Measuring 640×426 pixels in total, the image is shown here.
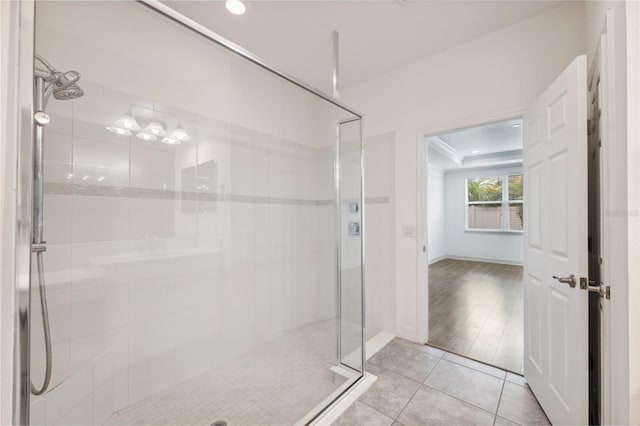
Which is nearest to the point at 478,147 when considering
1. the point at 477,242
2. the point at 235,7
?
the point at 477,242

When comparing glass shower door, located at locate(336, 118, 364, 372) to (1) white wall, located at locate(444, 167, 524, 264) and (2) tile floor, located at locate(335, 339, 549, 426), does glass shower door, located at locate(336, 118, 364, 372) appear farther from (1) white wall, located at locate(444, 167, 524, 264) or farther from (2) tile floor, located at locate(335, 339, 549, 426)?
(1) white wall, located at locate(444, 167, 524, 264)

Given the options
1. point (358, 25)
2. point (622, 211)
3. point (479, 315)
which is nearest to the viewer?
point (622, 211)

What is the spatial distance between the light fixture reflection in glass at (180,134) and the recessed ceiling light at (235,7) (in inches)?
38.4

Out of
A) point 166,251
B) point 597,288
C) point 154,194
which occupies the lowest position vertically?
point 597,288

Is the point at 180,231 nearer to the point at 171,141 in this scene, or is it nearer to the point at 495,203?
the point at 171,141

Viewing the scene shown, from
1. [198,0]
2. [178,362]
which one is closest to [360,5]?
[198,0]

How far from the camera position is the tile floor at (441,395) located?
1499 millimetres

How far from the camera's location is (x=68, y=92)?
1.17 meters

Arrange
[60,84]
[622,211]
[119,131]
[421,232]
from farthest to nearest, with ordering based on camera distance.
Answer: [421,232], [119,131], [60,84], [622,211]

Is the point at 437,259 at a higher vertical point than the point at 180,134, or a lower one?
lower

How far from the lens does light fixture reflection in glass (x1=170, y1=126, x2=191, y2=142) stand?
1.59 meters

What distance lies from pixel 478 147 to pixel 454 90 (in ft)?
13.2

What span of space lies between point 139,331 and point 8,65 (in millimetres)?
1390

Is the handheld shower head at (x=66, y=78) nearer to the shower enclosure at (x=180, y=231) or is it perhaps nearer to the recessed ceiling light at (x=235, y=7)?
the shower enclosure at (x=180, y=231)
